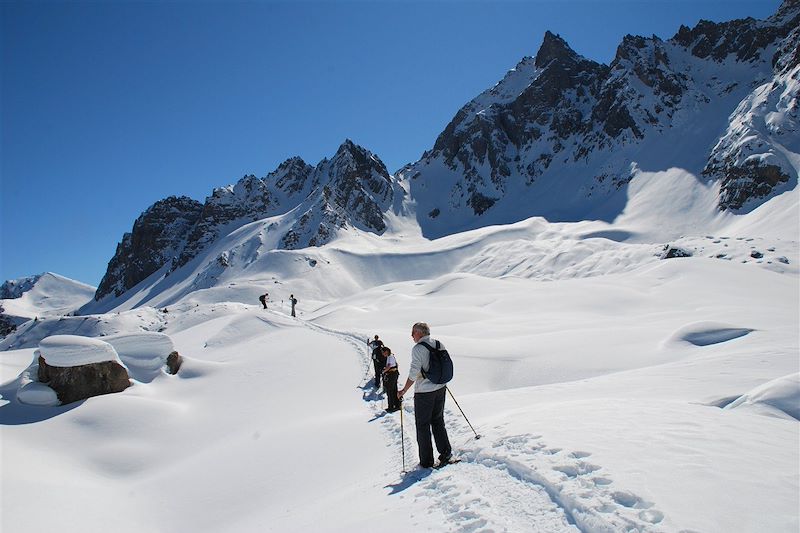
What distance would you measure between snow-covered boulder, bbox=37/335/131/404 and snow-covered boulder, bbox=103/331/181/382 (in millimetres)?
2042

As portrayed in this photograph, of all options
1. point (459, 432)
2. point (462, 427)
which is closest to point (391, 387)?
point (462, 427)

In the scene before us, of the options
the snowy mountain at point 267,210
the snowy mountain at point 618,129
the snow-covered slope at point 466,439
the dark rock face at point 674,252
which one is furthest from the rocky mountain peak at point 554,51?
the snow-covered slope at point 466,439

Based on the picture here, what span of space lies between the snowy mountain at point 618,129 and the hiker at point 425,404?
93174 mm

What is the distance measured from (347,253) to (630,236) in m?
55.9

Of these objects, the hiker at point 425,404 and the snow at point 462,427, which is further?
the hiker at point 425,404

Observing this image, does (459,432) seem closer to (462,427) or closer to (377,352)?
(462,427)

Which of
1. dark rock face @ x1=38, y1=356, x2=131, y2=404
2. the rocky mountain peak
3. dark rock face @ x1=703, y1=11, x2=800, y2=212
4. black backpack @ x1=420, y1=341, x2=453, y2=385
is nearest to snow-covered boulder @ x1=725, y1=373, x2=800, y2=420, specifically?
black backpack @ x1=420, y1=341, x2=453, y2=385

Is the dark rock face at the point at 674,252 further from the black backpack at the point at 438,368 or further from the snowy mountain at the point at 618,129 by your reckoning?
the black backpack at the point at 438,368

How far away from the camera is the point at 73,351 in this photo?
1246cm

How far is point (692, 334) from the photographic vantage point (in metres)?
14.6

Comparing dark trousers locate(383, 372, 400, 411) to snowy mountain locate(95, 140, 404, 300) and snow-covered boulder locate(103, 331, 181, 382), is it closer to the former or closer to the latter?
snow-covered boulder locate(103, 331, 181, 382)

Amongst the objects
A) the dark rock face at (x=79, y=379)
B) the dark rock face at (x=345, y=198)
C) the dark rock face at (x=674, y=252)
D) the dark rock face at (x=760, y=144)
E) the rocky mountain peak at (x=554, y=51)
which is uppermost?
the rocky mountain peak at (x=554, y=51)

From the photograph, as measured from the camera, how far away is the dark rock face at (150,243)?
161m

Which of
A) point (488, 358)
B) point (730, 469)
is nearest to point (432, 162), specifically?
point (488, 358)
